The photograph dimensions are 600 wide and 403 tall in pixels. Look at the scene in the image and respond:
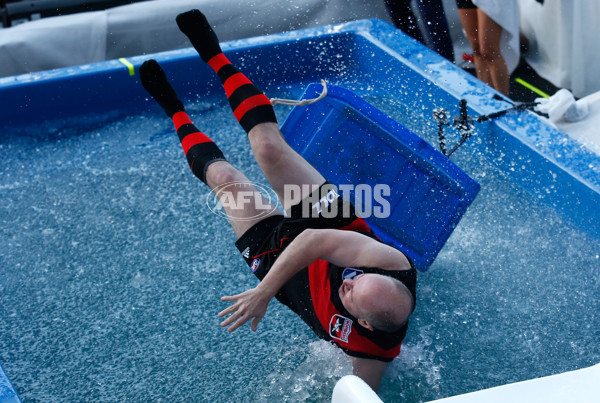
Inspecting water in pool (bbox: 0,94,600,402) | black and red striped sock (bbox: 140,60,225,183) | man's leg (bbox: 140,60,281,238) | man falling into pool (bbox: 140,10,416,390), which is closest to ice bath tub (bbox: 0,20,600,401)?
water in pool (bbox: 0,94,600,402)

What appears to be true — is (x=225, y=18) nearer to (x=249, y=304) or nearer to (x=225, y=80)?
(x=225, y=80)

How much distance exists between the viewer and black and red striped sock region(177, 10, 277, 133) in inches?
90.9

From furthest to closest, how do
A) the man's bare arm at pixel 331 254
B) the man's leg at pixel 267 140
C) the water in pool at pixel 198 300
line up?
the man's leg at pixel 267 140
the water in pool at pixel 198 300
the man's bare arm at pixel 331 254

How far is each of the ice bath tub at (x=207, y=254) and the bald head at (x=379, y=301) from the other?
0.41 m

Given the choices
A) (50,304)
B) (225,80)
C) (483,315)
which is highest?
(225,80)

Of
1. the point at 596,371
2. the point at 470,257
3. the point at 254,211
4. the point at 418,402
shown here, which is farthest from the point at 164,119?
the point at 596,371

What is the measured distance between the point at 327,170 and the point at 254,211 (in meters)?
0.50

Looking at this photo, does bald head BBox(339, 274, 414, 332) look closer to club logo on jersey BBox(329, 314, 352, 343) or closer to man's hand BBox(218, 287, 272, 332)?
club logo on jersey BBox(329, 314, 352, 343)

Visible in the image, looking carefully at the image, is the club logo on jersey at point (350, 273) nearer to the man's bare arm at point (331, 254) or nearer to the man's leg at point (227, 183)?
the man's bare arm at point (331, 254)

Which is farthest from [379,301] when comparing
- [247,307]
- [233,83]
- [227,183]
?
[233,83]

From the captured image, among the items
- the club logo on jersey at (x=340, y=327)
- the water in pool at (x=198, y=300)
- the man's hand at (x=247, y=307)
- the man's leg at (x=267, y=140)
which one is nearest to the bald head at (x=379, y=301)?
the club logo on jersey at (x=340, y=327)

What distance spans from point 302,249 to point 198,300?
0.73 metres

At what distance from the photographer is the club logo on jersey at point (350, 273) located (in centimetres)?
191

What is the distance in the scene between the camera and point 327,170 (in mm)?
2645
